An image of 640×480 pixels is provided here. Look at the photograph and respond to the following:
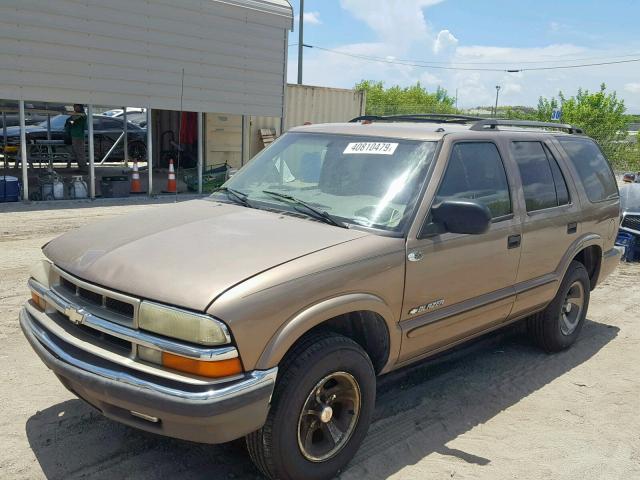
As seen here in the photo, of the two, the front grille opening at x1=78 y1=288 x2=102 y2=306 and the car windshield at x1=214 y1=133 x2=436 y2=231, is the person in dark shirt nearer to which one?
the car windshield at x1=214 y1=133 x2=436 y2=231

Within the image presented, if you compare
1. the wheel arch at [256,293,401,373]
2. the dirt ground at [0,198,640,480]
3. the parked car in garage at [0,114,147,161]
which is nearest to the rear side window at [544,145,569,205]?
the dirt ground at [0,198,640,480]

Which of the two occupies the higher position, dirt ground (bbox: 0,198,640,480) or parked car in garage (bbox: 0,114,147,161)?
parked car in garage (bbox: 0,114,147,161)

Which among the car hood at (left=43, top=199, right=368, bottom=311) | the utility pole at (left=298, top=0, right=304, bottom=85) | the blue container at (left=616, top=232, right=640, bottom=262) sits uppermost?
the utility pole at (left=298, top=0, right=304, bottom=85)

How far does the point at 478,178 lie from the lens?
399 cm

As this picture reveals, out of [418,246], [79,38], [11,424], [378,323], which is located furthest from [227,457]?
[79,38]

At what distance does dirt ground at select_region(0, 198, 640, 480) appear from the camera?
3.23 m

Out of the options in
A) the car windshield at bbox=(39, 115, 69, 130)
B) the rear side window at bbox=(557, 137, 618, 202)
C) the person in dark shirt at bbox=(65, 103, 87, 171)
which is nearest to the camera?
the rear side window at bbox=(557, 137, 618, 202)

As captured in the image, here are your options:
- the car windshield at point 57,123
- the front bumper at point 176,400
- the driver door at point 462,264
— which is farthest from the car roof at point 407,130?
the car windshield at point 57,123

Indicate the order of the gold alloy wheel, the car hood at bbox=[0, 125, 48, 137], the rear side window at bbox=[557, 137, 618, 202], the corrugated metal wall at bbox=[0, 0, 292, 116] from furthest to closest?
the car hood at bbox=[0, 125, 48, 137] < the corrugated metal wall at bbox=[0, 0, 292, 116] < the rear side window at bbox=[557, 137, 618, 202] < the gold alloy wheel

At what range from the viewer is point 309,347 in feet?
9.46

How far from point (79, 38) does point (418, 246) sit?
1091 cm

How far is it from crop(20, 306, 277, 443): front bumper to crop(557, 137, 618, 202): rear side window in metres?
3.69

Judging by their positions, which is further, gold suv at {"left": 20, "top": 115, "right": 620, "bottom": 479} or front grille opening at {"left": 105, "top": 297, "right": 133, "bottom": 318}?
front grille opening at {"left": 105, "top": 297, "right": 133, "bottom": 318}

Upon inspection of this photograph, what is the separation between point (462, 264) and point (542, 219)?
3.70 feet
